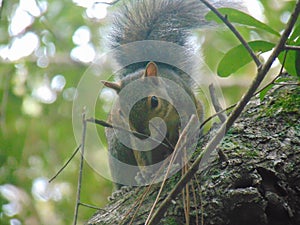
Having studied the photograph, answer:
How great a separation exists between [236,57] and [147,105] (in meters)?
0.66

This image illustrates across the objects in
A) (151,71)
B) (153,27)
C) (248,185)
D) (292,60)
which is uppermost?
(153,27)

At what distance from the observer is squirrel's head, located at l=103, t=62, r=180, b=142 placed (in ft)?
6.27

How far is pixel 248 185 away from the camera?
1.23 metres

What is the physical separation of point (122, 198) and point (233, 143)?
377 millimetres

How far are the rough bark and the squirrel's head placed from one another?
48 cm

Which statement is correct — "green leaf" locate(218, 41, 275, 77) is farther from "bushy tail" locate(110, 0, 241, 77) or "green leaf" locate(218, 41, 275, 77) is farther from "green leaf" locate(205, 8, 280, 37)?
"bushy tail" locate(110, 0, 241, 77)

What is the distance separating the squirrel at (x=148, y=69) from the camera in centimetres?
194

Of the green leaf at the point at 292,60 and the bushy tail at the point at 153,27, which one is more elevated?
the bushy tail at the point at 153,27

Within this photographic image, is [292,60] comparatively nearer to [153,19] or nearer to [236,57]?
[236,57]

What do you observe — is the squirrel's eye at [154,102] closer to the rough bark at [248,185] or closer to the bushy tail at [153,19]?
the bushy tail at [153,19]

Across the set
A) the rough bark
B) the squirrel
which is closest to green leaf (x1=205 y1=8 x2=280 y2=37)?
Answer: the rough bark

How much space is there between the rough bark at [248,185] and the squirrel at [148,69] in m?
0.50

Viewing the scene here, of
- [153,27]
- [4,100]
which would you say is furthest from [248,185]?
[4,100]

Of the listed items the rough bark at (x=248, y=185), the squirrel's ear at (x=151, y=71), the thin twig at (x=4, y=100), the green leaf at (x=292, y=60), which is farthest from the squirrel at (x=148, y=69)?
the thin twig at (x=4, y=100)
